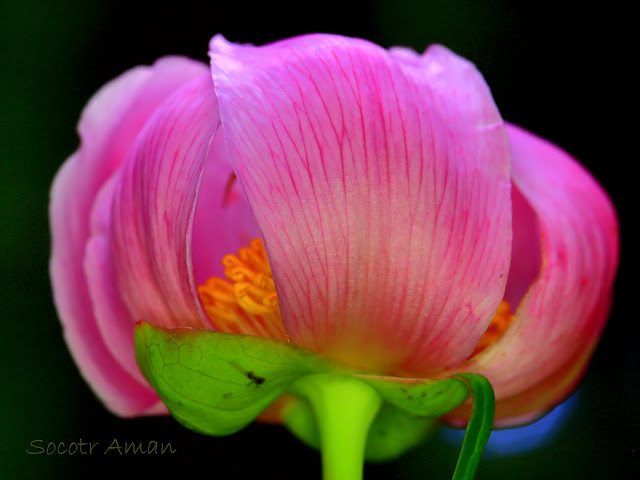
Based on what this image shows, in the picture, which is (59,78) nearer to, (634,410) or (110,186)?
(110,186)

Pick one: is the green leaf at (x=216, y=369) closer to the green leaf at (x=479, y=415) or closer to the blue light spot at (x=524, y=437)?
the green leaf at (x=479, y=415)

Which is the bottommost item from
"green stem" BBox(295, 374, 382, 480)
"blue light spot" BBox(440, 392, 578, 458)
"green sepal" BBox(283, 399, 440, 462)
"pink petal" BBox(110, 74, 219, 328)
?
"blue light spot" BBox(440, 392, 578, 458)

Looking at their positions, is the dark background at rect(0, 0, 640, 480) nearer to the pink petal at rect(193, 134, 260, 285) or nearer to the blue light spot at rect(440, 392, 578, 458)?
the blue light spot at rect(440, 392, 578, 458)

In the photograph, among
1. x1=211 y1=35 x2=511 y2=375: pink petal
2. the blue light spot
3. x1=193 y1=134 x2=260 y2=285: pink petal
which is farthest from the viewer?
the blue light spot

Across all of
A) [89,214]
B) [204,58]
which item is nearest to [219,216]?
[89,214]

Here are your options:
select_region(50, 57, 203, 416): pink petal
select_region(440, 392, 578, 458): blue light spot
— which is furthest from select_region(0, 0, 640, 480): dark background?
select_region(50, 57, 203, 416): pink petal

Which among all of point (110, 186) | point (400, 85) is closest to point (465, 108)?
point (400, 85)

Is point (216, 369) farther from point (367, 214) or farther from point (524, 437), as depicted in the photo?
point (524, 437)
